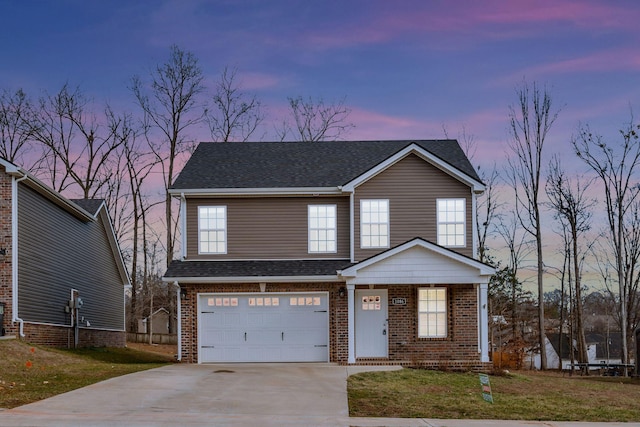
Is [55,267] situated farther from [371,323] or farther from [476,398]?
[476,398]

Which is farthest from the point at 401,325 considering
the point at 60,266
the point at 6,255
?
the point at 60,266

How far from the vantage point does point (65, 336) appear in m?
28.3

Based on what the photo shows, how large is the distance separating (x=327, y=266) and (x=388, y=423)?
1152 cm

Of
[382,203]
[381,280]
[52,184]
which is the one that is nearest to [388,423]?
[381,280]

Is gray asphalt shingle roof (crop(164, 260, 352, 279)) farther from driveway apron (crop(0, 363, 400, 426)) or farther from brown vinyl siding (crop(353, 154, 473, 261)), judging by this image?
driveway apron (crop(0, 363, 400, 426))

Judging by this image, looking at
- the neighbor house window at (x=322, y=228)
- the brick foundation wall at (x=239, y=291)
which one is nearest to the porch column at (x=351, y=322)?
the brick foundation wall at (x=239, y=291)

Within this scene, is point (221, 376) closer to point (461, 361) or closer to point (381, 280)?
point (381, 280)

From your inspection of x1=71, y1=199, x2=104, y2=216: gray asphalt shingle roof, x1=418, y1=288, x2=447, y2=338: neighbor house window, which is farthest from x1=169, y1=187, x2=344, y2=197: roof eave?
x1=71, y1=199, x2=104, y2=216: gray asphalt shingle roof

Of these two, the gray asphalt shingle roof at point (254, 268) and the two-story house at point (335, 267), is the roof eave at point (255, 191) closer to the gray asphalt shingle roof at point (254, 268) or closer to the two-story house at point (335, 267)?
the two-story house at point (335, 267)

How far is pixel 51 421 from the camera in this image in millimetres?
12086

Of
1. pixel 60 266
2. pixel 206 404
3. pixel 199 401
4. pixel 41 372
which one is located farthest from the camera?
pixel 60 266

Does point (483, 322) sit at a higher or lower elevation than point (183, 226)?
lower

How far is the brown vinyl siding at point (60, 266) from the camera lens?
2511 cm

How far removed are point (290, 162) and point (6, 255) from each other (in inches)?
394
